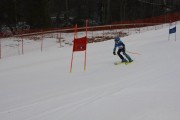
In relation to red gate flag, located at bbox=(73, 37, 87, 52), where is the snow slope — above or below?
below

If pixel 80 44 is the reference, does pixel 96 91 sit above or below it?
below

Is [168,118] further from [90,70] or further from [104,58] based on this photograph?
[104,58]

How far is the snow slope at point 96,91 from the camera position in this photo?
8320 millimetres

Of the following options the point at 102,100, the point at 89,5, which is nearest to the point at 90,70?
the point at 102,100

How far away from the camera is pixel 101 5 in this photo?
59.2 meters

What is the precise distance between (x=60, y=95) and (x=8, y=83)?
3769mm

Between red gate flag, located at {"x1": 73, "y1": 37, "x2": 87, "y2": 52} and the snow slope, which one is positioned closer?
the snow slope

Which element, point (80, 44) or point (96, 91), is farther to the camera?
point (80, 44)

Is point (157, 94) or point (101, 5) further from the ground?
point (101, 5)

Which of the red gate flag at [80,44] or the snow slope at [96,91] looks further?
the red gate flag at [80,44]

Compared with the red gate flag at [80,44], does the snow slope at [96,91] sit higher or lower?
lower

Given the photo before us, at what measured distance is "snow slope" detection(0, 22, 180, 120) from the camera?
8.32 meters

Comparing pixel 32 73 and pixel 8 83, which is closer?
pixel 8 83

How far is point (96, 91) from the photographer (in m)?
10.7
